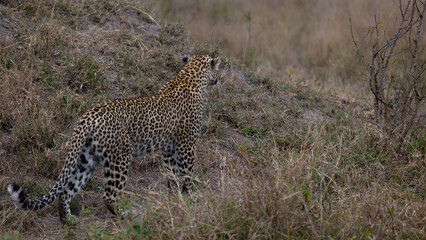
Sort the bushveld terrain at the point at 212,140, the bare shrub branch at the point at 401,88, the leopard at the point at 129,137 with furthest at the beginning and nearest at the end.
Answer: the bare shrub branch at the point at 401,88, the leopard at the point at 129,137, the bushveld terrain at the point at 212,140

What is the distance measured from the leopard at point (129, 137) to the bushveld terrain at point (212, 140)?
364 mm

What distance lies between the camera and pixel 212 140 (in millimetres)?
8508

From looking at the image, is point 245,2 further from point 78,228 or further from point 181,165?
point 78,228

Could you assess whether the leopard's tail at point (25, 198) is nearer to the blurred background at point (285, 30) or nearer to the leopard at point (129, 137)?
the leopard at point (129, 137)

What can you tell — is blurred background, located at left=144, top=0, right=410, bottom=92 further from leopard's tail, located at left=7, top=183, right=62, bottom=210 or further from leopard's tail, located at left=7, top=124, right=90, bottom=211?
leopard's tail, located at left=7, top=183, right=62, bottom=210

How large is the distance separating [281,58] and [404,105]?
20.8ft

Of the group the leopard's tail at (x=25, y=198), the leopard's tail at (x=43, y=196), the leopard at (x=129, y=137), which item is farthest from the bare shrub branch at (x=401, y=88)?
the leopard's tail at (x=25, y=198)

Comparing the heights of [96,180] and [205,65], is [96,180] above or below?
below

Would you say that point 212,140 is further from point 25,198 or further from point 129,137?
point 25,198

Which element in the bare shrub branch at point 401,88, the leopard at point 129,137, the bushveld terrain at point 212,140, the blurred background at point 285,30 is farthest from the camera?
the blurred background at point 285,30

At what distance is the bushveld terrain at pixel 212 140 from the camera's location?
5.65m

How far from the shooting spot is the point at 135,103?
23.1ft

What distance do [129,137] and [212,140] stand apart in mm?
1924

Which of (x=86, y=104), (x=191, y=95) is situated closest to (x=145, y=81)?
(x=86, y=104)
